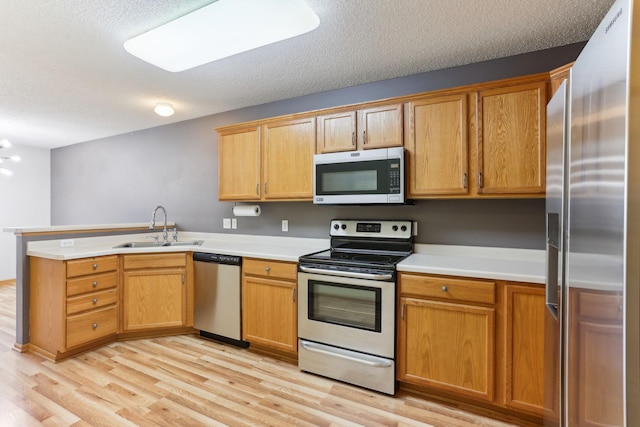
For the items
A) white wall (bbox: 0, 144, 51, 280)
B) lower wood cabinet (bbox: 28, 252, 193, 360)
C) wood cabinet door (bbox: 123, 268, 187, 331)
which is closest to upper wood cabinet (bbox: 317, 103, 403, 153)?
lower wood cabinet (bbox: 28, 252, 193, 360)

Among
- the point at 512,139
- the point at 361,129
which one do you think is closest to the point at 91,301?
the point at 361,129

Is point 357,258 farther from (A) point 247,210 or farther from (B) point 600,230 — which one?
(B) point 600,230

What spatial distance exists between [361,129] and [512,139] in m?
1.04

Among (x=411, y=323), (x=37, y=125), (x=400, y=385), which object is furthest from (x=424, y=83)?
(x=37, y=125)

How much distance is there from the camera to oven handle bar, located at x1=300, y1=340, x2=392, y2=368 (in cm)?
211

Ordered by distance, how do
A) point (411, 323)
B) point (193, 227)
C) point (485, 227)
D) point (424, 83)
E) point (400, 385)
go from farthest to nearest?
point (193, 227) < point (424, 83) < point (485, 227) < point (400, 385) < point (411, 323)

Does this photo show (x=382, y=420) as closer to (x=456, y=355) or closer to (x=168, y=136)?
(x=456, y=355)

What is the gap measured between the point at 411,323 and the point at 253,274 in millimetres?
1323

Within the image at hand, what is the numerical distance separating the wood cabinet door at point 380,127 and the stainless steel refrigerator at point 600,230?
1.21 meters

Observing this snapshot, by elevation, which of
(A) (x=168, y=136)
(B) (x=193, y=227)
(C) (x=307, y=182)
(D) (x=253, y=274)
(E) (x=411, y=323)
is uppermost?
(A) (x=168, y=136)

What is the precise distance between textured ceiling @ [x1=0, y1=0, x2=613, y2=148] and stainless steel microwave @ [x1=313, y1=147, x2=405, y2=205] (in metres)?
0.72

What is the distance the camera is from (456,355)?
6.39ft

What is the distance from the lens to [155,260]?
2.98 metres

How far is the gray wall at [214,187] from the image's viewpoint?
2.31 metres
